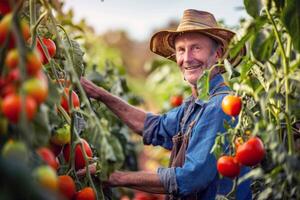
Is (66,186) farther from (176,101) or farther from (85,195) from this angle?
(176,101)

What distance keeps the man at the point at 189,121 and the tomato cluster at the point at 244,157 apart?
34 cm

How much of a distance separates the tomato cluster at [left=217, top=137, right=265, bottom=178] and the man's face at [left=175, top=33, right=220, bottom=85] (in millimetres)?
905

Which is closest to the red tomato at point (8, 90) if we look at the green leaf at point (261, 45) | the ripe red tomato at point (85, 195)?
the ripe red tomato at point (85, 195)

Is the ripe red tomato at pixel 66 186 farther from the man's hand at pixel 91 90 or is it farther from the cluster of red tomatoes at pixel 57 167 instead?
the man's hand at pixel 91 90

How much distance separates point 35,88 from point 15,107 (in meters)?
0.05

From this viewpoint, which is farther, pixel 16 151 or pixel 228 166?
pixel 228 166

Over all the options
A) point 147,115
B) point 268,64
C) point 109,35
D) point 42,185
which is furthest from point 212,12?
point 109,35

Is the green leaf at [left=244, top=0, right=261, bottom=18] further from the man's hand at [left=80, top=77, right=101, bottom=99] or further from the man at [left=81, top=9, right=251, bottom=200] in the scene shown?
the man's hand at [left=80, top=77, right=101, bottom=99]

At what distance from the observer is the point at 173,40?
289cm

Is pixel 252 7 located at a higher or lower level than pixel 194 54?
higher

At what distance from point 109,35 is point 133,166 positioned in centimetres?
684

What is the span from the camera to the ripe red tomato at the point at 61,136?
5.48 ft

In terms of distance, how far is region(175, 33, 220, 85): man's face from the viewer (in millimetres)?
2613

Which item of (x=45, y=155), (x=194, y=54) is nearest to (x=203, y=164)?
(x=194, y=54)
